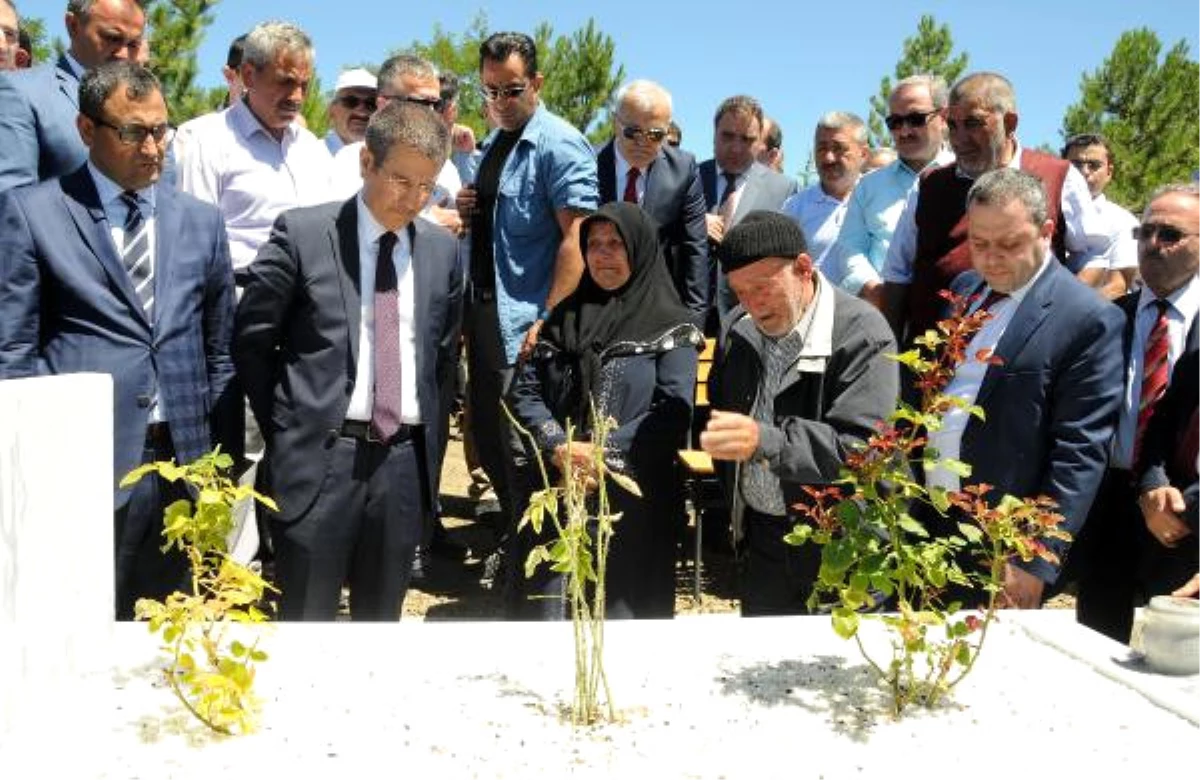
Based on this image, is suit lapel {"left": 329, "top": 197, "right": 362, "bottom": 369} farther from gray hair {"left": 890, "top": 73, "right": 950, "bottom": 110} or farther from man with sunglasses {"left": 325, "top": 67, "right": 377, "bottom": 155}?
gray hair {"left": 890, "top": 73, "right": 950, "bottom": 110}

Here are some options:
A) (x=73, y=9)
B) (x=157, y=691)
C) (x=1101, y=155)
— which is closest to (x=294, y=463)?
(x=157, y=691)

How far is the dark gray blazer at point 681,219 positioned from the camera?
5.64 meters

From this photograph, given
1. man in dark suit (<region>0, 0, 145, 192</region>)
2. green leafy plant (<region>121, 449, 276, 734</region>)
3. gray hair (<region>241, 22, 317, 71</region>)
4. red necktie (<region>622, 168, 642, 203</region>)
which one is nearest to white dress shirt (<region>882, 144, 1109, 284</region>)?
red necktie (<region>622, 168, 642, 203</region>)

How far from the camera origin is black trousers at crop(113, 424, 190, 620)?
3.56 m

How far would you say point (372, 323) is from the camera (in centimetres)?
369

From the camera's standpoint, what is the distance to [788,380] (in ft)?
11.8

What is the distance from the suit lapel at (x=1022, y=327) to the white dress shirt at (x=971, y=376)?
25mm

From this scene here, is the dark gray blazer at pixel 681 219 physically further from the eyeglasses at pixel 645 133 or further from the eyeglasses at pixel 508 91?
the eyeglasses at pixel 508 91

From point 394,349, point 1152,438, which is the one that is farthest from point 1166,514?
point 394,349

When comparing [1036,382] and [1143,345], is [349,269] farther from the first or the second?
[1143,345]

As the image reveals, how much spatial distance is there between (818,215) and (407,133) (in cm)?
342

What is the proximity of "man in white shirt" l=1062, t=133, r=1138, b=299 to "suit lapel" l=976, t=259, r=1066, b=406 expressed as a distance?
4.13 ft

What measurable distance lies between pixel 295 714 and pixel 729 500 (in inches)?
69.9

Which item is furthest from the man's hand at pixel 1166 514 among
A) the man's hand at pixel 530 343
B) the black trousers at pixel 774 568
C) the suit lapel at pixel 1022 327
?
the man's hand at pixel 530 343
